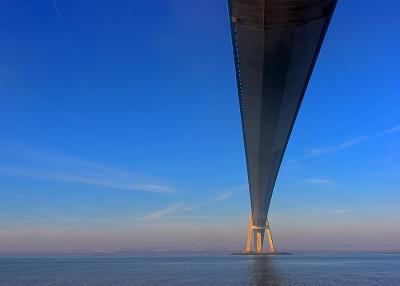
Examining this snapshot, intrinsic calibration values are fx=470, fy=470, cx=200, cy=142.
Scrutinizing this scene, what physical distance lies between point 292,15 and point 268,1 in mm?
1465

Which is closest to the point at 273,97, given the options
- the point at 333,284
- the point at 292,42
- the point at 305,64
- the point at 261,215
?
the point at 305,64

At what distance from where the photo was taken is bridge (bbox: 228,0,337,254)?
15.2 m

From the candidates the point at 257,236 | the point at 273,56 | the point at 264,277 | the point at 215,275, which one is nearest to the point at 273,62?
the point at 273,56

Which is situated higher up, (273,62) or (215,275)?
(273,62)

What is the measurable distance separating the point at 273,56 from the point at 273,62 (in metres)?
0.68

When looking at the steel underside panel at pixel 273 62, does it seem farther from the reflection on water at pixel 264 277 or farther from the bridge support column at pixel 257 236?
the bridge support column at pixel 257 236

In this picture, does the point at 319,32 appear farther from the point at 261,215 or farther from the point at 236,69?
the point at 261,215

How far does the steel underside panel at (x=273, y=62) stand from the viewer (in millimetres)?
15508

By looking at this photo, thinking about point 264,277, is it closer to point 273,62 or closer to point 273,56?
point 273,62

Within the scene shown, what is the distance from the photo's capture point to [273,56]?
64.1 ft

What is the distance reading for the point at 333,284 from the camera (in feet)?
106

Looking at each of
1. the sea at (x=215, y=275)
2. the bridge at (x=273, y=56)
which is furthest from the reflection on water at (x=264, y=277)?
the bridge at (x=273, y=56)

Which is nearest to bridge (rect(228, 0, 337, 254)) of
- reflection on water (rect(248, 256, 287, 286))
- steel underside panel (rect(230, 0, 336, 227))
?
steel underside panel (rect(230, 0, 336, 227))

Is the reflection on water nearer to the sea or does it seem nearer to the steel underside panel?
the sea
